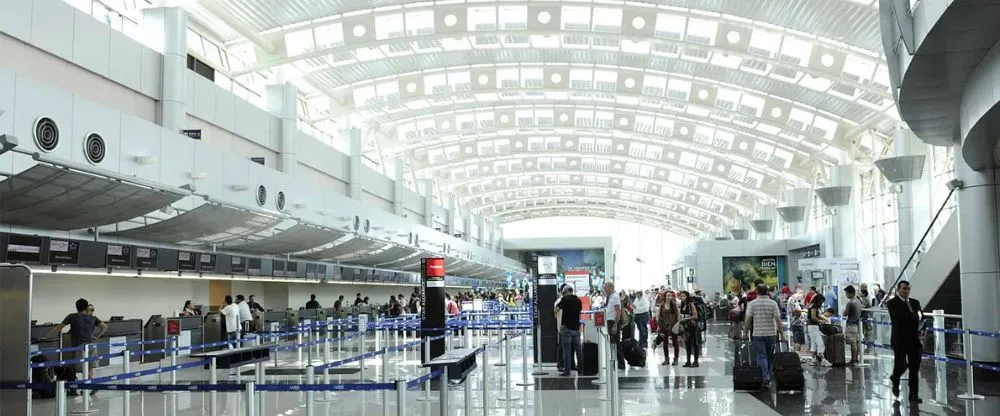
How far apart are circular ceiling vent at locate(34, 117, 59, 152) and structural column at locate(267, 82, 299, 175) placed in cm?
1343

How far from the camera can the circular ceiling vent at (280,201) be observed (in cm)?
2612

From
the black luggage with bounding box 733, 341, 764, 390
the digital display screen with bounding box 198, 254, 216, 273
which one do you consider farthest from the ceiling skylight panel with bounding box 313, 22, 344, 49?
the black luggage with bounding box 733, 341, 764, 390

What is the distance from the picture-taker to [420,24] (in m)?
27.9

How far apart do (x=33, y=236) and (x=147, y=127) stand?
149 inches

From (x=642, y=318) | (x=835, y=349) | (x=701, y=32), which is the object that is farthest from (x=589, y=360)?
(x=701, y=32)

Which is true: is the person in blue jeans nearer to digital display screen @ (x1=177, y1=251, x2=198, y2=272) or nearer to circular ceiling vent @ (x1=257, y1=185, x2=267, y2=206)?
digital display screen @ (x1=177, y1=251, x2=198, y2=272)

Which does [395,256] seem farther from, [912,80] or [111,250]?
[912,80]

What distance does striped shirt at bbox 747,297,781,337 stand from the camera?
13898mm

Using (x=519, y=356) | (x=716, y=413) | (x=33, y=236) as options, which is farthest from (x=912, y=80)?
(x=33, y=236)

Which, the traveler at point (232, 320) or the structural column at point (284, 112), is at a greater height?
the structural column at point (284, 112)

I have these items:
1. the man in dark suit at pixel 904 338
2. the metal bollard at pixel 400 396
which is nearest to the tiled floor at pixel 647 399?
the man in dark suit at pixel 904 338

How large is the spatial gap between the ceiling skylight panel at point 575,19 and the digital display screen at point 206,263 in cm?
1256

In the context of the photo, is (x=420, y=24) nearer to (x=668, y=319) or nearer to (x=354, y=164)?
(x=354, y=164)

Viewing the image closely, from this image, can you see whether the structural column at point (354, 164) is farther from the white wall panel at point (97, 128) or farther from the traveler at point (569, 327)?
the traveler at point (569, 327)
